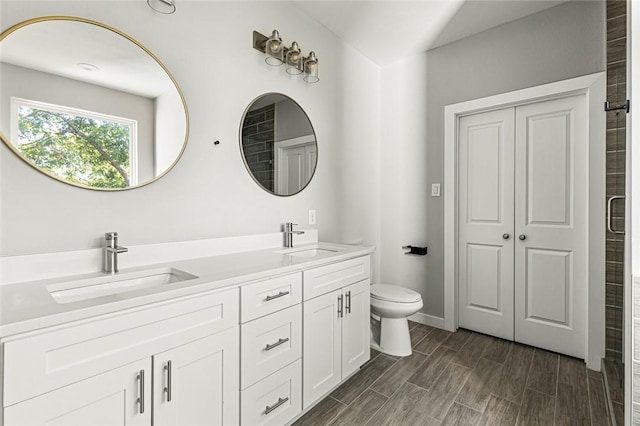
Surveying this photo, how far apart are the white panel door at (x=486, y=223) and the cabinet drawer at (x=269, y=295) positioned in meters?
1.90

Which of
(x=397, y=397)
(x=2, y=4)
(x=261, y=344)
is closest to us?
(x=2, y=4)

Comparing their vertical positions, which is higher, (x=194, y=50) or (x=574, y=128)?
(x=194, y=50)

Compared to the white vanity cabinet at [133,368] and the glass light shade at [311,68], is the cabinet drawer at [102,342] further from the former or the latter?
the glass light shade at [311,68]

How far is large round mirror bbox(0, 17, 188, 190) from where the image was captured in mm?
1176

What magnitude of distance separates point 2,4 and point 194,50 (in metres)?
0.75

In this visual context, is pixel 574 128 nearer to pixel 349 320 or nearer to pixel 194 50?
pixel 349 320

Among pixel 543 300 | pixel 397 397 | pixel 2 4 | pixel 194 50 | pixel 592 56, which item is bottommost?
pixel 397 397

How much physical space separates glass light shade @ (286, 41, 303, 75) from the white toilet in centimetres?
177

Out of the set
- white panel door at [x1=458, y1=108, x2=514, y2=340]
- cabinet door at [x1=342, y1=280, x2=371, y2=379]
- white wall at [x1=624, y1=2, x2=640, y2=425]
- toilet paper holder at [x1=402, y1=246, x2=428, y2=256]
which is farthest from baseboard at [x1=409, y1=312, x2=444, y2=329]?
white wall at [x1=624, y1=2, x2=640, y2=425]

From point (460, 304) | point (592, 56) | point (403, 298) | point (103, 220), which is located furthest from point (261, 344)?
point (592, 56)

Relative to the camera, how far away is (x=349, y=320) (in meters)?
1.94

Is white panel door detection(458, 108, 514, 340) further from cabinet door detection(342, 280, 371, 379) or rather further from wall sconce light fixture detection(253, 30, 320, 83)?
wall sconce light fixture detection(253, 30, 320, 83)

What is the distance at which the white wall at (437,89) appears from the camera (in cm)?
224

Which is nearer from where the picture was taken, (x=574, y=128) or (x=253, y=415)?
(x=253, y=415)
